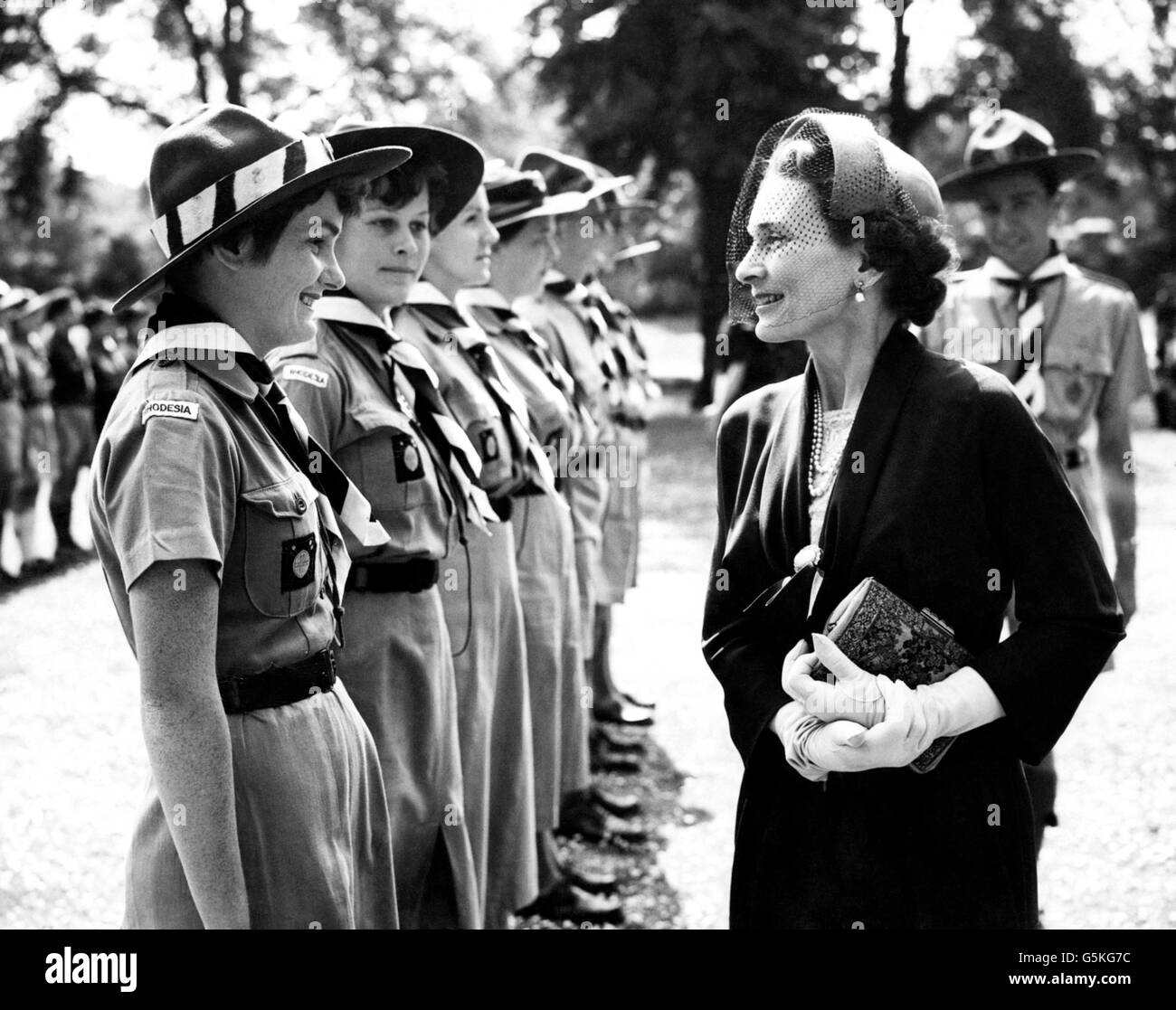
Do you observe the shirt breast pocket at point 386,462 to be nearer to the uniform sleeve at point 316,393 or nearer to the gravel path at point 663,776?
the uniform sleeve at point 316,393

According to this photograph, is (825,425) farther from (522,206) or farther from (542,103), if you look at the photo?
(542,103)

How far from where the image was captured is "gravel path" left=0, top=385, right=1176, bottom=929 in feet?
14.9

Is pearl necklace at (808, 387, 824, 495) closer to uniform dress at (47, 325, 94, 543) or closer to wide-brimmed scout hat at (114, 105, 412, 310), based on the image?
wide-brimmed scout hat at (114, 105, 412, 310)

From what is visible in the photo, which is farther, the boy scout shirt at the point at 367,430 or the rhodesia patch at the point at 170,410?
the boy scout shirt at the point at 367,430

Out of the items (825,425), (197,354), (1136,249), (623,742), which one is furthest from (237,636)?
(1136,249)

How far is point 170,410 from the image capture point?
211 centimetres

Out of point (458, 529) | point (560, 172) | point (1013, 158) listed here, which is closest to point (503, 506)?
point (458, 529)

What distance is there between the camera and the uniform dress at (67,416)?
40.4ft

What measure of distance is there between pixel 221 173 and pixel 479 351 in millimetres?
1844

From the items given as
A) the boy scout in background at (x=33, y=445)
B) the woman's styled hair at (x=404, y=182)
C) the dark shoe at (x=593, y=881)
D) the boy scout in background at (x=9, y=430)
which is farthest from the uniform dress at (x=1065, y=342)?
the boy scout in background at (x=33, y=445)

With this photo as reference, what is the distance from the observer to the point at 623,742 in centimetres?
646

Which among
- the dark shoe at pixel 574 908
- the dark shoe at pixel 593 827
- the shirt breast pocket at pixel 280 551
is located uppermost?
the shirt breast pocket at pixel 280 551

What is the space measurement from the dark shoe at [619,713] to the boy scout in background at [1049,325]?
270 centimetres

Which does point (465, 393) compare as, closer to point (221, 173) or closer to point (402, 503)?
point (402, 503)
